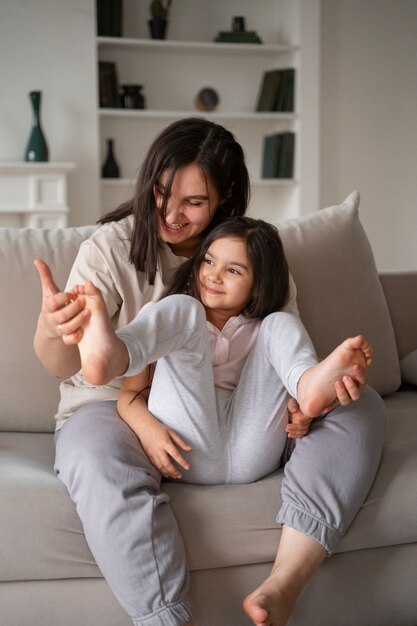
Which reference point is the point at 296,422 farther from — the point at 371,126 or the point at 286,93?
the point at 371,126

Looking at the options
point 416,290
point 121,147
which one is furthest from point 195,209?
point 121,147

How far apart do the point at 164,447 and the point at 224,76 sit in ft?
13.5

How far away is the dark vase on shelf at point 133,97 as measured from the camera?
4.89 meters

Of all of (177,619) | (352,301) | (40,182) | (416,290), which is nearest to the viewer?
(177,619)

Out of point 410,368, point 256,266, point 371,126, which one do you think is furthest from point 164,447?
point 371,126

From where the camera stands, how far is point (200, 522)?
57.1 inches

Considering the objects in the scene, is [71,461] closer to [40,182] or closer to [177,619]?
[177,619]

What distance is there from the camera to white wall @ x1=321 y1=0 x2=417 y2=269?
5.31 m

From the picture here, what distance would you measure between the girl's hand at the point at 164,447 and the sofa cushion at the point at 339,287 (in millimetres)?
645

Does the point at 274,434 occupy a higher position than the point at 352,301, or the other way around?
the point at 352,301

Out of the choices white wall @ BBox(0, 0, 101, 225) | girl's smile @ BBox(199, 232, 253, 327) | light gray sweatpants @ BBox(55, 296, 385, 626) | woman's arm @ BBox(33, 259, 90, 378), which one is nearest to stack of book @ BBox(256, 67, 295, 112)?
white wall @ BBox(0, 0, 101, 225)

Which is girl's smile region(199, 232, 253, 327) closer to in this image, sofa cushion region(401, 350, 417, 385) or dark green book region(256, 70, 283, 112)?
sofa cushion region(401, 350, 417, 385)

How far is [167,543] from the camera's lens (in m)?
1.36

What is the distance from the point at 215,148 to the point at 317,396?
2.10ft
